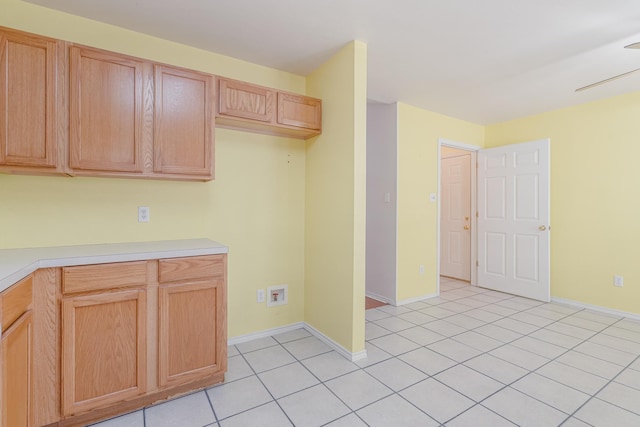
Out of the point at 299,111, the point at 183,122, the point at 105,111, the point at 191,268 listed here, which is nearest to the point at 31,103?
the point at 105,111

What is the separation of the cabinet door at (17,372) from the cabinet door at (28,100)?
0.89 m

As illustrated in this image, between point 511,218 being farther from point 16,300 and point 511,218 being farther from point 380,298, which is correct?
point 16,300

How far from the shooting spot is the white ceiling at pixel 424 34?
1.90m

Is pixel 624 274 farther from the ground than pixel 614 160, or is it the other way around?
pixel 614 160

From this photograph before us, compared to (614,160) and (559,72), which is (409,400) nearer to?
(559,72)

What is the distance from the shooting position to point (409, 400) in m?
1.83

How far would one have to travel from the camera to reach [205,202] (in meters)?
2.46

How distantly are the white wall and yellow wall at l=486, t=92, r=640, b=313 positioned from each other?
206 centimetres

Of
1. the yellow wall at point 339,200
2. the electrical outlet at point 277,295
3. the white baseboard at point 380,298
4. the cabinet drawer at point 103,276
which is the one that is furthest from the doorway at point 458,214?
the cabinet drawer at point 103,276

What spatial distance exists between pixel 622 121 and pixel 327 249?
3.63 meters

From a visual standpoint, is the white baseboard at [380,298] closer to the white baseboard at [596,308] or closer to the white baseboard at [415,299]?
the white baseboard at [415,299]

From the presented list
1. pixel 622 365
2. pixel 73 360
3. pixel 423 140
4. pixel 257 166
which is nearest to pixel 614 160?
pixel 423 140

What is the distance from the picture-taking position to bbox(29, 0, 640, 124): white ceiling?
1.90 metres

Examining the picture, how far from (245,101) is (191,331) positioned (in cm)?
171
